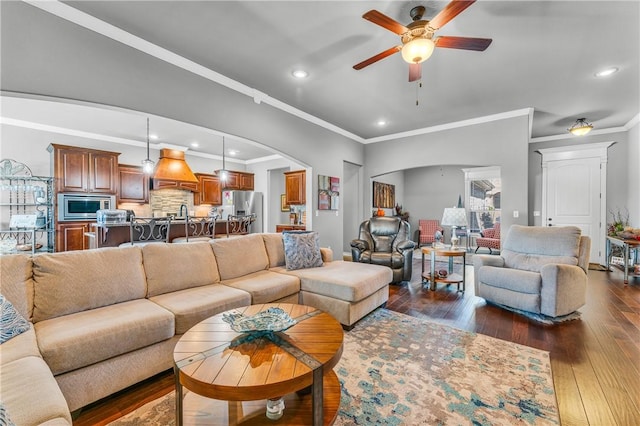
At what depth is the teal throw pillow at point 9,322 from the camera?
155 cm

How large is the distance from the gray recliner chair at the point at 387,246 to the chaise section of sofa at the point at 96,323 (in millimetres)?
3054

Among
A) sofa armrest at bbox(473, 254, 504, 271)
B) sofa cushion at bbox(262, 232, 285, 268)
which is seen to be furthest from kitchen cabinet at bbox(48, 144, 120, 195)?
sofa armrest at bbox(473, 254, 504, 271)

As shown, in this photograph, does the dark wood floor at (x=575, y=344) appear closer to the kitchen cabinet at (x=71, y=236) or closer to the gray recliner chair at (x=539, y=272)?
the gray recliner chair at (x=539, y=272)

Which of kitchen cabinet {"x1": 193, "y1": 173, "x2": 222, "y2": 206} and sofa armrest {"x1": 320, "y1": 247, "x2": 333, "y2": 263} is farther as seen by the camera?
kitchen cabinet {"x1": 193, "y1": 173, "x2": 222, "y2": 206}

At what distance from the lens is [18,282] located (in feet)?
6.00

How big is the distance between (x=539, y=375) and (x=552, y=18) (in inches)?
118

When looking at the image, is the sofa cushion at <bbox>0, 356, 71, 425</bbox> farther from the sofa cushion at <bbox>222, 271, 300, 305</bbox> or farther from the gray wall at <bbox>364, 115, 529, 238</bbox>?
the gray wall at <bbox>364, 115, 529, 238</bbox>

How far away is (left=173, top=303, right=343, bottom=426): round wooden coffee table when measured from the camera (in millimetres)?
1188

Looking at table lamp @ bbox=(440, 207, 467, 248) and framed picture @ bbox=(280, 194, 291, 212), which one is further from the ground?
framed picture @ bbox=(280, 194, 291, 212)

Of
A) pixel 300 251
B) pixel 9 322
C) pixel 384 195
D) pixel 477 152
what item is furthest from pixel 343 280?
pixel 384 195

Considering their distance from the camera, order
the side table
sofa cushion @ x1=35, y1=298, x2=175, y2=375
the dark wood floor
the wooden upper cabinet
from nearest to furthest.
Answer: sofa cushion @ x1=35, y1=298, x2=175, y2=375, the dark wood floor, the side table, the wooden upper cabinet

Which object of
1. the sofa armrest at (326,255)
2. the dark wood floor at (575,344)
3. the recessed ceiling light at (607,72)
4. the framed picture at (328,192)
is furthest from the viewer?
the framed picture at (328,192)

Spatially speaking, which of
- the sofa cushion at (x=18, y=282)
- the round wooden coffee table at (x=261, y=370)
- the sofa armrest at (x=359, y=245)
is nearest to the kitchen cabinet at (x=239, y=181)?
the sofa armrest at (x=359, y=245)

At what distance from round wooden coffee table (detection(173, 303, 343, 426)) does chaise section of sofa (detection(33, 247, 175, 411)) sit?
1.67 ft
